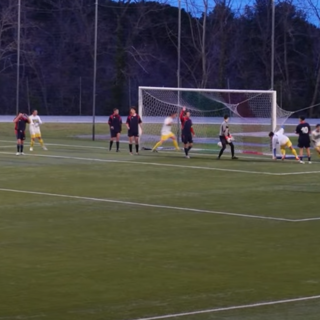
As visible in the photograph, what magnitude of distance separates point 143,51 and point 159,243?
55001 mm

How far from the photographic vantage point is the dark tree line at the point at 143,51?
6612 centimetres

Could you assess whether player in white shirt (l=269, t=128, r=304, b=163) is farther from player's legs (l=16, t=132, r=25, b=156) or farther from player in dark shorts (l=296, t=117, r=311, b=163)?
player's legs (l=16, t=132, r=25, b=156)

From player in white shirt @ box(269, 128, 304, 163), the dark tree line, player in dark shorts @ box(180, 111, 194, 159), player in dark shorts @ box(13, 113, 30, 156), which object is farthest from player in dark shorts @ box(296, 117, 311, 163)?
the dark tree line

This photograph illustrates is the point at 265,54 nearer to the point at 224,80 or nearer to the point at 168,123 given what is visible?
the point at 224,80

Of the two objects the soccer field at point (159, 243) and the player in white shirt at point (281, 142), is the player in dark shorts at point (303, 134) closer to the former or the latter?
the player in white shirt at point (281, 142)

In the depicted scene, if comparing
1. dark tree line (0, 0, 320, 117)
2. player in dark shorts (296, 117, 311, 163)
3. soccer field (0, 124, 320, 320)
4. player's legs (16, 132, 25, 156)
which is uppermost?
dark tree line (0, 0, 320, 117)

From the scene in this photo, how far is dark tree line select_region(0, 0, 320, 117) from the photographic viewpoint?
217 ft

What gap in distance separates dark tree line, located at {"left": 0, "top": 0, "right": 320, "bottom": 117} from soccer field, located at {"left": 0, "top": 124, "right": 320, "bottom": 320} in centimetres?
3587

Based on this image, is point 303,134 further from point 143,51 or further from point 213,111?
point 143,51

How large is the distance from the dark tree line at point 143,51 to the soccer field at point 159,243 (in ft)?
118

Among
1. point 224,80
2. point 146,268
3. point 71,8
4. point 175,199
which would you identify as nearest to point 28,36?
point 71,8

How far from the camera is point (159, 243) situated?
53.0 feet

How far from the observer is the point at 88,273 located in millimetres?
13391

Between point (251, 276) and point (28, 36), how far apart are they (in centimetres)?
5979
